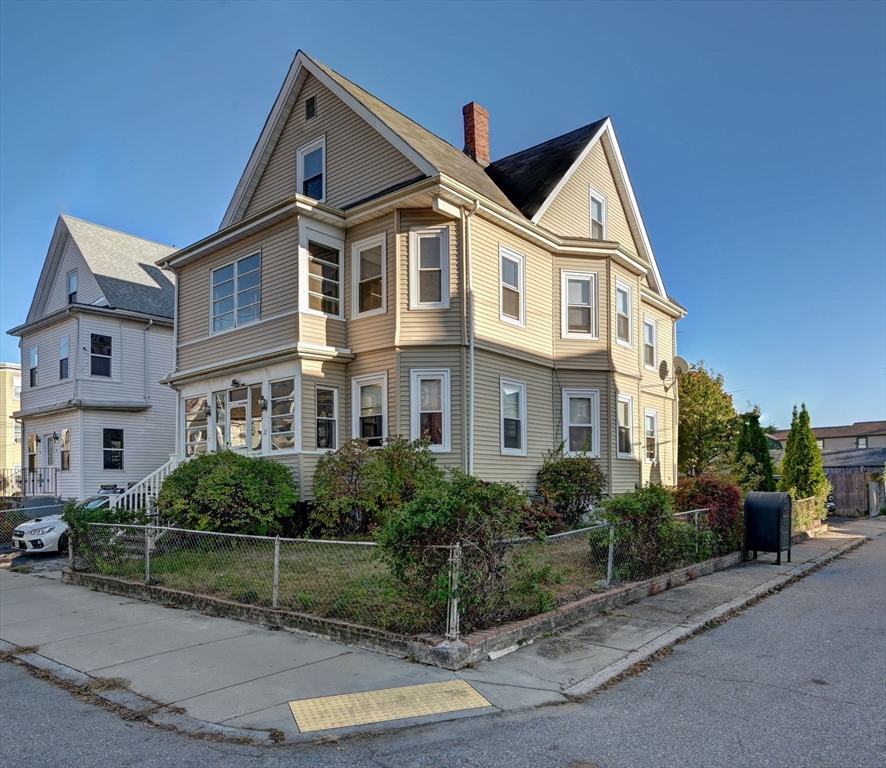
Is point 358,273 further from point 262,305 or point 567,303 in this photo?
point 567,303

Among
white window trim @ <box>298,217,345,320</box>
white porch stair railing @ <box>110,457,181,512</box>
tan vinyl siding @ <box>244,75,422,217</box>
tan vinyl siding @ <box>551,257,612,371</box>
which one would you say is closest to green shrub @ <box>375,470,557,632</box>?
white window trim @ <box>298,217,345,320</box>

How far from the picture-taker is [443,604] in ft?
22.5

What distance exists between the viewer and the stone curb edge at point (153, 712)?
500 cm

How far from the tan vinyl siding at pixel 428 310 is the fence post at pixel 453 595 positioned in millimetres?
8474

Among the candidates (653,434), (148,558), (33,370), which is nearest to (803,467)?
(653,434)

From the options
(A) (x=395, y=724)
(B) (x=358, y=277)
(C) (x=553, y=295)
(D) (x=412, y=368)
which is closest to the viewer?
(A) (x=395, y=724)

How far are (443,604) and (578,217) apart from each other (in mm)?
14441

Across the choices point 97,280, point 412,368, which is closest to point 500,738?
point 412,368

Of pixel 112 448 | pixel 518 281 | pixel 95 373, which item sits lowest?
pixel 112 448

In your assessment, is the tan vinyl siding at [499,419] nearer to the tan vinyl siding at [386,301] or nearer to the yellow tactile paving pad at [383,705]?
the tan vinyl siding at [386,301]

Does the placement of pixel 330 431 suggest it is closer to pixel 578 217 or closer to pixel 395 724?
pixel 578 217

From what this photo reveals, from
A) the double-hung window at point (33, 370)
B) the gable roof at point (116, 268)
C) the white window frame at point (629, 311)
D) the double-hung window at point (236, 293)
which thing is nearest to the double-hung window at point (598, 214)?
the white window frame at point (629, 311)

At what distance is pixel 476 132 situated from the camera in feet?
69.4

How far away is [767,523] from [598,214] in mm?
10560
